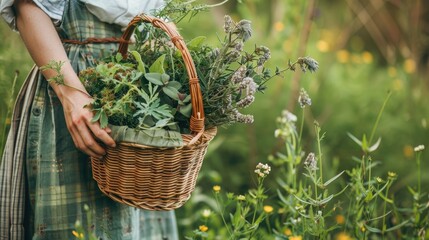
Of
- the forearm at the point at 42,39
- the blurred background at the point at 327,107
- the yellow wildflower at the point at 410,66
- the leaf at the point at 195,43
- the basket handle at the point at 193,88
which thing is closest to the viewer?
the basket handle at the point at 193,88

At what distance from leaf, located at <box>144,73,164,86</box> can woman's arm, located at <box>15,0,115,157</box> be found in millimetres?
166

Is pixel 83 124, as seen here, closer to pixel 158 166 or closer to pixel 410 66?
pixel 158 166

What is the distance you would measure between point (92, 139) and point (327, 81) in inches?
106

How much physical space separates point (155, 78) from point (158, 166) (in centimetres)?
23

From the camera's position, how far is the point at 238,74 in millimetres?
1375

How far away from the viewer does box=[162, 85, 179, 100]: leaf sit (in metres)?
1.38

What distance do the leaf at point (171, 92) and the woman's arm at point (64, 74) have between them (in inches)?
7.1

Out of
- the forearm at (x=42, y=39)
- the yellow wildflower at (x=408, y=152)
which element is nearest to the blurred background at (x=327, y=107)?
the yellow wildflower at (x=408, y=152)

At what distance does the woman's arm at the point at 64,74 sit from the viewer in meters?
1.38

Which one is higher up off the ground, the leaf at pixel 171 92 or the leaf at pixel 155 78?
the leaf at pixel 155 78

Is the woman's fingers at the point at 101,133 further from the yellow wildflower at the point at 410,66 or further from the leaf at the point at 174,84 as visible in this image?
the yellow wildflower at the point at 410,66

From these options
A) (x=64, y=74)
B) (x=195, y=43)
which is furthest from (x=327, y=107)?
(x=64, y=74)

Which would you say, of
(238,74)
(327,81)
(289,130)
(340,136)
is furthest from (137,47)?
(327,81)

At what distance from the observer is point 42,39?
1459 millimetres
